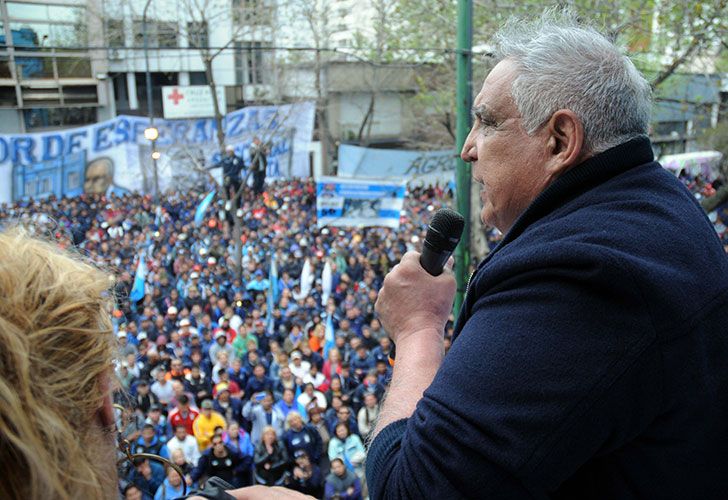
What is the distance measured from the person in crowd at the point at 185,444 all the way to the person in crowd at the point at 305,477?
107 cm

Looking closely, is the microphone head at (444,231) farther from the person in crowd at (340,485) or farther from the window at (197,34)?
the window at (197,34)

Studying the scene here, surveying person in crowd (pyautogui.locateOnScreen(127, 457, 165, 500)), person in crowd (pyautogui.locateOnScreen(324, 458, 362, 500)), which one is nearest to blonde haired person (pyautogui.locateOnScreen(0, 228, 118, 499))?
person in crowd (pyautogui.locateOnScreen(127, 457, 165, 500))

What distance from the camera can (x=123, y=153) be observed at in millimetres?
20750

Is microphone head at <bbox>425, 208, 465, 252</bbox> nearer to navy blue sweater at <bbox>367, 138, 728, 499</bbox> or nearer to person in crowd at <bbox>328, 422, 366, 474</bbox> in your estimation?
navy blue sweater at <bbox>367, 138, 728, 499</bbox>

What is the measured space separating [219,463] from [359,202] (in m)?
7.27

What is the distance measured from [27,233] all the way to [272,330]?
36.6 feet

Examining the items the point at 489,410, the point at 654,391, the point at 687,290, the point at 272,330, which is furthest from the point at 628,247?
the point at 272,330

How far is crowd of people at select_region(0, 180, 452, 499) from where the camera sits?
22.5ft

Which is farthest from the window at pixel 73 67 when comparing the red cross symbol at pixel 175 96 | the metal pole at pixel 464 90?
the metal pole at pixel 464 90

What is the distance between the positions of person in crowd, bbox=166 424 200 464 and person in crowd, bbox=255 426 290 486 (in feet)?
2.18

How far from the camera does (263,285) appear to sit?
568 inches

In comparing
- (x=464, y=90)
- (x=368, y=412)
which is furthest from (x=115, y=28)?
(x=464, y=90)

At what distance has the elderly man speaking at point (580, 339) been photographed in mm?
1028

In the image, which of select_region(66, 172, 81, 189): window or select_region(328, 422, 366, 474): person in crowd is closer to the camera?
select_region(328, 422, 366, 474): person in crowd
